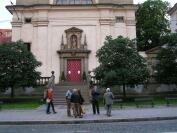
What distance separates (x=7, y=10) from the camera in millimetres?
49875

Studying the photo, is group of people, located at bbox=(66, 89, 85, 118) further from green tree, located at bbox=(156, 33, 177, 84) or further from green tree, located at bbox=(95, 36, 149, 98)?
green tree, located at bbox=(156, 33, 177, 84)

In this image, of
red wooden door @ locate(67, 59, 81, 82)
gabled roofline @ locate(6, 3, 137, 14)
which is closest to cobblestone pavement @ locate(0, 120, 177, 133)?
red wooden door @ locate(67, 59, 81, 82)

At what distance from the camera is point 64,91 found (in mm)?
40906

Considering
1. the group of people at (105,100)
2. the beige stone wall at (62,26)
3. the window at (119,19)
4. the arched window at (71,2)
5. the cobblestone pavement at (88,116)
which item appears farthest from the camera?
the arched window at (71,2)

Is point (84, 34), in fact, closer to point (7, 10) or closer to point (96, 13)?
point (96, 13)

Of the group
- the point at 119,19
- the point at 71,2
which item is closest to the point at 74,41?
the point at 71,2

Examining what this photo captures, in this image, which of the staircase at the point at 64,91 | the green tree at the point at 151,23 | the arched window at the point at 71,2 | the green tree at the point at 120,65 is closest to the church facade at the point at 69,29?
the arched window at the point at 71,2

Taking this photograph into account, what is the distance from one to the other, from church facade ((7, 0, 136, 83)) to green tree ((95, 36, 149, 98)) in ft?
23.4

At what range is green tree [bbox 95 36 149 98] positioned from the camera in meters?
38.4

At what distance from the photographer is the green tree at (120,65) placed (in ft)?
126

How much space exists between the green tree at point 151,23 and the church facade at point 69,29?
A: 59.4ft

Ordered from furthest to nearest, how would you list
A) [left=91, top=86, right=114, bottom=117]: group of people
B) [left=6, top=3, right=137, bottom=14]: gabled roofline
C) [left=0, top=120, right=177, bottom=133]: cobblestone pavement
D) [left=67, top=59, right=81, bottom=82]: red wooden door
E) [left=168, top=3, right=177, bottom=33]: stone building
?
[left=168, top=3, right=177, bottom=33]: stone building, [left=6, top=3, right=137, bottom=14]: gabled roofline, [left=67, top=59, right=81, bottom=82]: red wooden door, [left=91, top=86, right=114, bottom=117]: group of people, [left=0, top=120, right=177, bottom=133]: cobblestone pavement

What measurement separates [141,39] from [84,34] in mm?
22610

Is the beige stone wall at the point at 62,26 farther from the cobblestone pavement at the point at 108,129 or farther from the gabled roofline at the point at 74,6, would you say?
the cobblestone pavement at the point at 108,129
